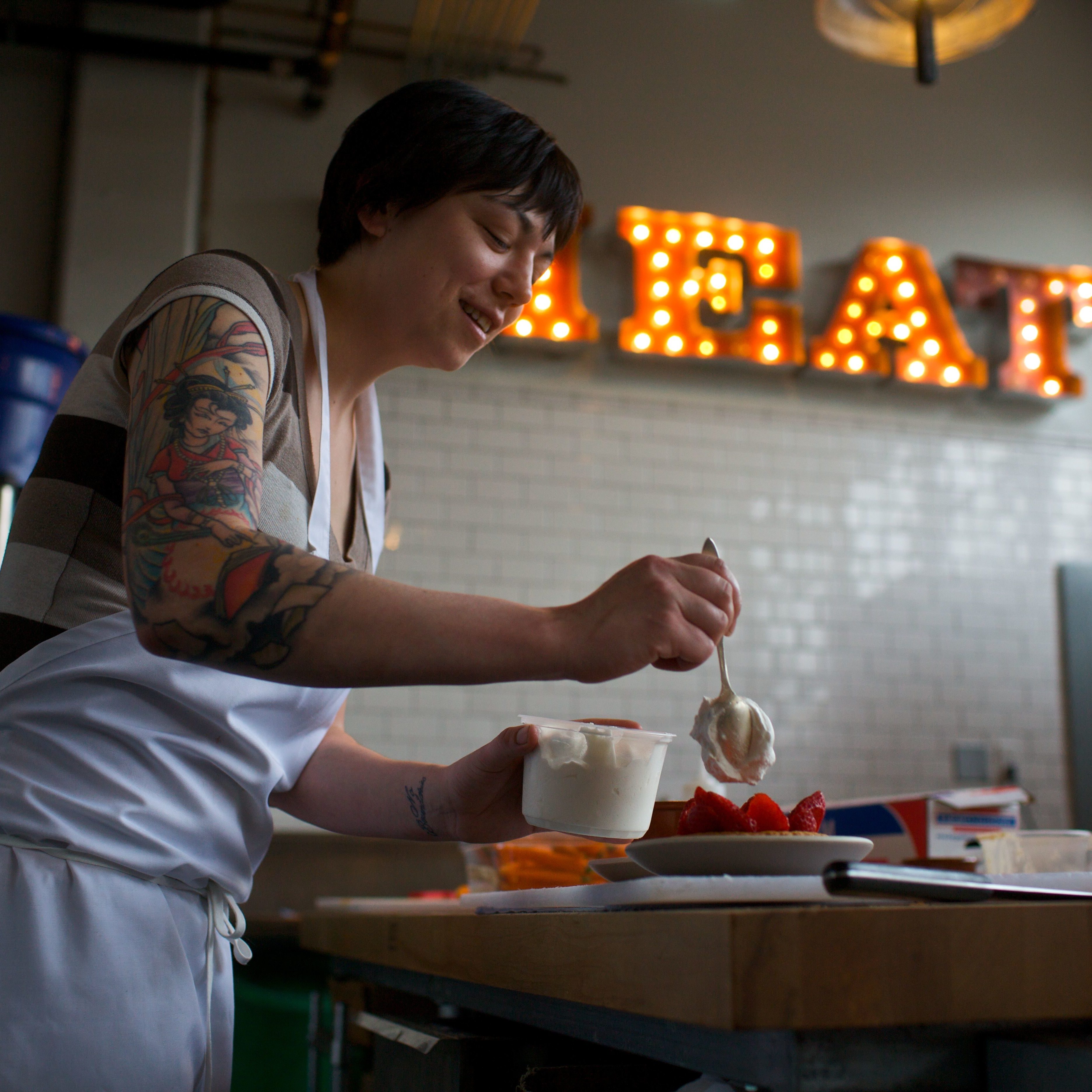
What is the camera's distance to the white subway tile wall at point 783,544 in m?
4.59

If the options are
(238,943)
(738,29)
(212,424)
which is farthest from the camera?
(738,29)

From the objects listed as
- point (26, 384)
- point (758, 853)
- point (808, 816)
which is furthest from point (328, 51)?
point (758, 853)

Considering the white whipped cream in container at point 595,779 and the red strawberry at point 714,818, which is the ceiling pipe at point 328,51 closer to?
the white whipped cream in container at point 595,779

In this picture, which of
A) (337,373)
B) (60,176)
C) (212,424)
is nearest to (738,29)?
(60,176)

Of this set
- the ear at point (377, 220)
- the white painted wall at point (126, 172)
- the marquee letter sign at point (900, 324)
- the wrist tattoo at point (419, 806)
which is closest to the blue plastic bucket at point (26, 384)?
the white painted wall at point (126, 172)

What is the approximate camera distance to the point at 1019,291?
5.30 meters

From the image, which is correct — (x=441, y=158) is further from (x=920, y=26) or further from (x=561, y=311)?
(x=561, y=311)

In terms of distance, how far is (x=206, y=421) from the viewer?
3.34ft

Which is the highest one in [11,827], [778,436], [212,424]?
[778,436]

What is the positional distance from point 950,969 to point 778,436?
436cm

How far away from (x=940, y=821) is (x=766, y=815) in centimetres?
136

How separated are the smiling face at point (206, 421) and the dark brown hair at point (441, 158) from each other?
50 centimetres

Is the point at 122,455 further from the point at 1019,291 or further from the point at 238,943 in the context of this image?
the point at 1019,291

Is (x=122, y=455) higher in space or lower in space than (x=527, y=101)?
lower
